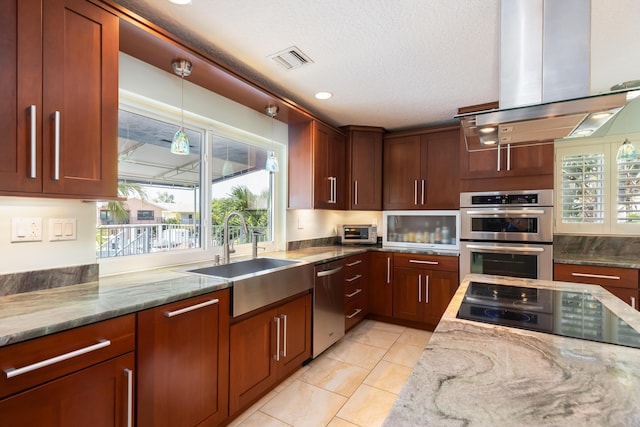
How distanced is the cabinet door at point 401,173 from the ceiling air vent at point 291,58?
190 centimetres

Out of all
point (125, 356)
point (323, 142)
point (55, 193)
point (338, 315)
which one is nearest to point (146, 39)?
point (55, 193)

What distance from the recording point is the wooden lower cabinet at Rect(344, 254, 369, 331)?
3.06 metres

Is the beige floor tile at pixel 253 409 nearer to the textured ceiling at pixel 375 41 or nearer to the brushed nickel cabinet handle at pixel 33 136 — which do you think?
the brushed nickel cabinet handle at pixel 33 136

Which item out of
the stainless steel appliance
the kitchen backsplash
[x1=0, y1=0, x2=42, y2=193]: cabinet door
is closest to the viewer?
[x1=0, y1=0, x2=42, y2=193]: cabinet door

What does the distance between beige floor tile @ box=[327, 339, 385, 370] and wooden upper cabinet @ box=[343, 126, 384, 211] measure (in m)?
1.55

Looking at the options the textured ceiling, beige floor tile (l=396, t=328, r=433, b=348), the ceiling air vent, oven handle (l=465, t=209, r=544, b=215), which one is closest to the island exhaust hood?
the textured ceiling

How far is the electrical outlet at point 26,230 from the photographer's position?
1.40 metres

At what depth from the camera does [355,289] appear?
10.6 feet

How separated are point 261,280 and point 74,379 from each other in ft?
3.29

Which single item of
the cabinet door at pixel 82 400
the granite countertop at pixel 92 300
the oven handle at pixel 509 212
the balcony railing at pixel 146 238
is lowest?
the cabinet door at pixel 82 400

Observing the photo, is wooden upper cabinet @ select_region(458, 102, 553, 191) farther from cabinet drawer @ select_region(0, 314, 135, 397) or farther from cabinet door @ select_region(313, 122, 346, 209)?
cabinet drawer @ select_region(0, 314, 135, 397)

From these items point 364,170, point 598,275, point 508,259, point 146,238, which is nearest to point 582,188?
point 598,275

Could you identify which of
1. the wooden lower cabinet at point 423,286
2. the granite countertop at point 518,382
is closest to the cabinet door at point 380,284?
the wooden lower cabinet at point 423,286

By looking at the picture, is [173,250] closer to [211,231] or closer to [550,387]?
[211,231]
